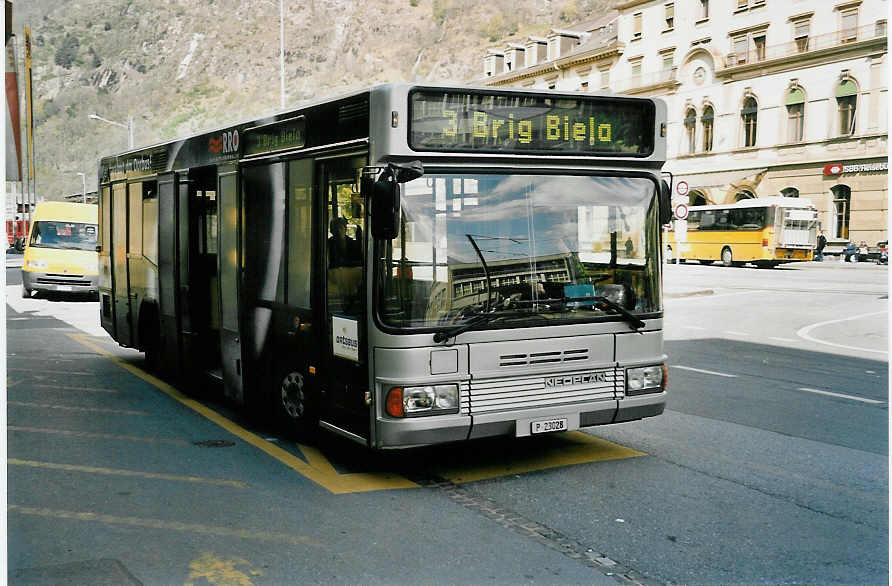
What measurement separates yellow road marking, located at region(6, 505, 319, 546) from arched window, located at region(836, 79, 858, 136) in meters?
46.8

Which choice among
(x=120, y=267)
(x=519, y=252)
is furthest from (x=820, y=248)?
(x=519, y=252)

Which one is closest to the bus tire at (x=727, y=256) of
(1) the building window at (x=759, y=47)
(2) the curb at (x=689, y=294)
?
(1) the building window at (x=759, y=47)

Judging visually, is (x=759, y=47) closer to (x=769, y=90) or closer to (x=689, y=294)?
(x=769, y=90)

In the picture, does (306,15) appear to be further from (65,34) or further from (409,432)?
(409,432)

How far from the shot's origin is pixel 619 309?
652 centimetres

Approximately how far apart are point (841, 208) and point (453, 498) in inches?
1830

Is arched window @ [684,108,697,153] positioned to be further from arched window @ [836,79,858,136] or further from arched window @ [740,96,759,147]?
arched window @ [836,79,858,136]

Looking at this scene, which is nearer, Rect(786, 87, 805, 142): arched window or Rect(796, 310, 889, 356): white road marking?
Rect(796, 310, 889, 356): white road marking

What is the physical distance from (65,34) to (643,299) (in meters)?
167

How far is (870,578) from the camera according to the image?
4.61 m

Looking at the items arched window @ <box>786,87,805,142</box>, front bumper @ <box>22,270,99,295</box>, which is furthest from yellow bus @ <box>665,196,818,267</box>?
front bumper @ <box>22,270,99,295</box>

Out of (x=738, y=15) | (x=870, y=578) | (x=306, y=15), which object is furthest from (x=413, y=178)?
(x=306, y=15)

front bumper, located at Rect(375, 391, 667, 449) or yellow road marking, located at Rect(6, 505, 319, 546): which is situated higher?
front bumper, located at Rect(375, 391, 667, 449)

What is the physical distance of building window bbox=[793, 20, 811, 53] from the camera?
48.5 m
